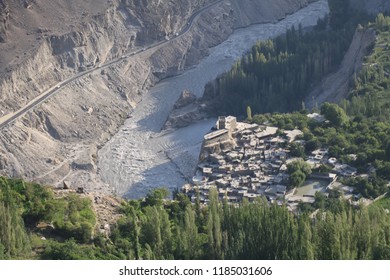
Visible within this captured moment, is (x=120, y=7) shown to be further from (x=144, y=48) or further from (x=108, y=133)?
(x=108, y=133)

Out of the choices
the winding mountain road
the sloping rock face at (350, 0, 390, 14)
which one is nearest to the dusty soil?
the sloping rock face at (350, 0, 390, 14)

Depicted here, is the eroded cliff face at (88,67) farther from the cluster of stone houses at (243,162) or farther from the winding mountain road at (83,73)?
the cluster of stone houses at (243,162)

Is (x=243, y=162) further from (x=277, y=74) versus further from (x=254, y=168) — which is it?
(x=277, y=74)

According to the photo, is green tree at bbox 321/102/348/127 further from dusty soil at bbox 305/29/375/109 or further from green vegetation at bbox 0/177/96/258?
green vegetation at bbox 0/177/96/258

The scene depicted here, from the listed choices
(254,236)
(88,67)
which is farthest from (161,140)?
(254,236)

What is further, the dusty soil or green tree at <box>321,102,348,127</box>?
the dusty soil
